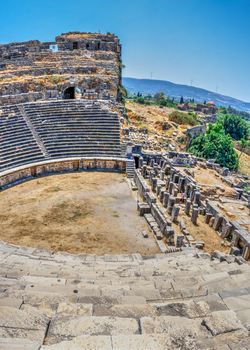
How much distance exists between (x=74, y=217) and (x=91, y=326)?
41.0 ft

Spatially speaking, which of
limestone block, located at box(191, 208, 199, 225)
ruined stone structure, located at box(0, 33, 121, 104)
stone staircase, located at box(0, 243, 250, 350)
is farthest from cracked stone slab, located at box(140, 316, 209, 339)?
ruined stone structure, located at box(0, 33, 121, 104)

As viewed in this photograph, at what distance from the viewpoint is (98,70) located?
3650 centimetres

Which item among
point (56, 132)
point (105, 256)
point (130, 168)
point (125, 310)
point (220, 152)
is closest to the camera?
point (125, 310)

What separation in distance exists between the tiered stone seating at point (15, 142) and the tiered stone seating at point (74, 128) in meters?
1.00

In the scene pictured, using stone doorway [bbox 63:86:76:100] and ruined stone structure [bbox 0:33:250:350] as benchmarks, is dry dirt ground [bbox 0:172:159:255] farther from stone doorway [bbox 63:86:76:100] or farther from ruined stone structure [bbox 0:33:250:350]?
stone doorway [bbox 63:86:76:100]

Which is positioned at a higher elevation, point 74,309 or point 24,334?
point 24,334

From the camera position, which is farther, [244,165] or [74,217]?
[244,165]

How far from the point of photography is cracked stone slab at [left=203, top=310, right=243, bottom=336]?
510 centimetres

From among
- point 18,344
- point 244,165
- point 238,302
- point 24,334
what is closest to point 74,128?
point 238,302

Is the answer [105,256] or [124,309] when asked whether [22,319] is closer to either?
[124,309]

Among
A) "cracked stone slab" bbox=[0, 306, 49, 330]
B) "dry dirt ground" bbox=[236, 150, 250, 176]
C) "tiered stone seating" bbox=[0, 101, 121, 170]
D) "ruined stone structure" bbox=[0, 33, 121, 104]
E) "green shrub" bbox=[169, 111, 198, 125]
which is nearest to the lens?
"cracked stone slab" bbox=[0, 306, 49, 330]

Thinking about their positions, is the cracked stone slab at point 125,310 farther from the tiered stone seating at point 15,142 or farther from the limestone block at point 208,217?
the tiered stone seating at point 15,142

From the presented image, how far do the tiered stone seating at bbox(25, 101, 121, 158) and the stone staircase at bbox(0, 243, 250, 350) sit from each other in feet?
53.3

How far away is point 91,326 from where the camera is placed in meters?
4.99
